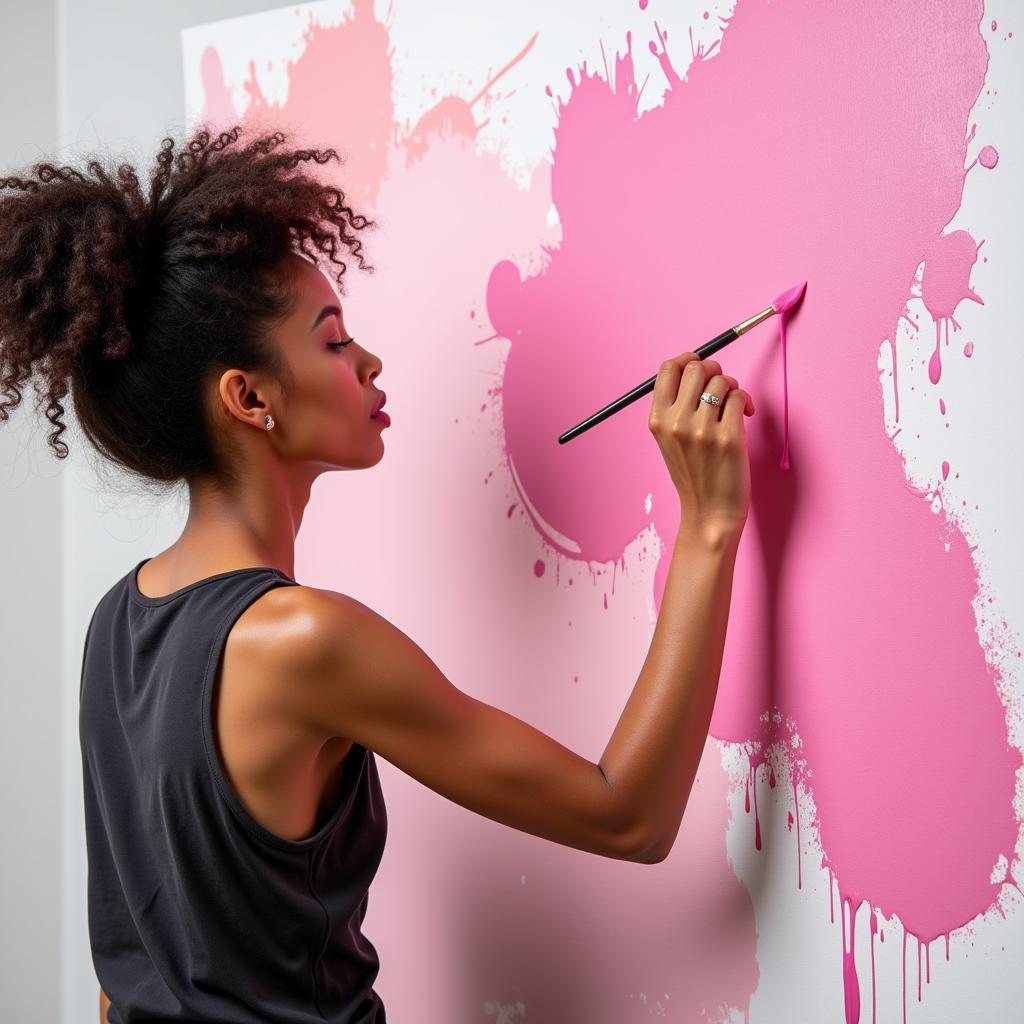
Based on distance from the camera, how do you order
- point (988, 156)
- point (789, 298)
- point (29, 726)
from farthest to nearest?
point (29, 726)
point (789, 298)
point (988, 156)

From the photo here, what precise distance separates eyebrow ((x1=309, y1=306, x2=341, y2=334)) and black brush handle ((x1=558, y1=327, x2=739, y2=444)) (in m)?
0.26

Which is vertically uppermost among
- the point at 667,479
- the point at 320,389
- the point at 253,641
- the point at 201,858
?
the point at 320,389

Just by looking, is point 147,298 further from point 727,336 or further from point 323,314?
point 727,336

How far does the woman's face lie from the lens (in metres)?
1.02

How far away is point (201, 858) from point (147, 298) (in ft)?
1.67

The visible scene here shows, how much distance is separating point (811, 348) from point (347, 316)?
1.96 feet

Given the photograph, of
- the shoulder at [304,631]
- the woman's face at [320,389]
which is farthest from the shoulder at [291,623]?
the woman's face at [320,389]

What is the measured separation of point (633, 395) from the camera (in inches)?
40.0

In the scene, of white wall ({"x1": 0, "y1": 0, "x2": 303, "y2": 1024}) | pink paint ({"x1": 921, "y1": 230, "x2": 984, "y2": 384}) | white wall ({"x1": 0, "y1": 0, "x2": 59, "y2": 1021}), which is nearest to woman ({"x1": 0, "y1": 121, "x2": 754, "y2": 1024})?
pink paint ({"x1": 921, "y1": 230, "x2": 984, "y2": 384})

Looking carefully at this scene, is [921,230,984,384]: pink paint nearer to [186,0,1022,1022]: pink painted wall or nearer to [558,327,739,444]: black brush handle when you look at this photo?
[186,0,1022,1022]: pink painted wall

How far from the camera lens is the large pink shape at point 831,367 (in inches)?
34.7

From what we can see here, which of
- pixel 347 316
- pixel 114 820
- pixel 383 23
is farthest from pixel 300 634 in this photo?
pixel 383 23

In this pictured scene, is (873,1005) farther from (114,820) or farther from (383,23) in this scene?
(383,23)

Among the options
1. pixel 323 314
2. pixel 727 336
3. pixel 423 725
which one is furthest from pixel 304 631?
pixel 727 336
